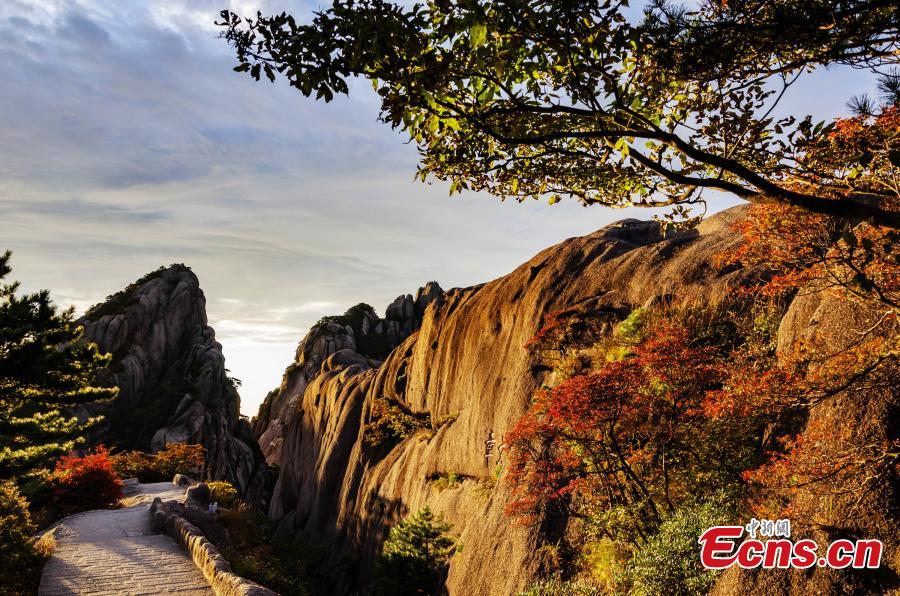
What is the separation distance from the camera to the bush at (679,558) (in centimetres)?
832

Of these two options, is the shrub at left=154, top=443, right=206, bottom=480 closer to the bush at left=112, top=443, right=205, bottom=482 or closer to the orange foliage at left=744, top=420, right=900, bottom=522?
the bush at left=112, top=443, right=205, bottom=482

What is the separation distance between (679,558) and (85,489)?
26610 millimetres

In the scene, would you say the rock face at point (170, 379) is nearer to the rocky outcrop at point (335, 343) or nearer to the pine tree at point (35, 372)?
the rocky outcrop at point (335, 343)

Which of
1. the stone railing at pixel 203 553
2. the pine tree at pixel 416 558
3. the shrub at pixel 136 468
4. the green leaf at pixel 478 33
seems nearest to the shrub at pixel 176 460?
the shrub at pixel 136 468

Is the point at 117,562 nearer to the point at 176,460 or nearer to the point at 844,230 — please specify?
the point at 844,230

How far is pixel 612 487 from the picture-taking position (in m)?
11.8

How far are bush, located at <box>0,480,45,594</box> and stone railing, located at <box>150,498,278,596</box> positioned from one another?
357cm

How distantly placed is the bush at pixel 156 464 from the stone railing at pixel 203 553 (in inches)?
804

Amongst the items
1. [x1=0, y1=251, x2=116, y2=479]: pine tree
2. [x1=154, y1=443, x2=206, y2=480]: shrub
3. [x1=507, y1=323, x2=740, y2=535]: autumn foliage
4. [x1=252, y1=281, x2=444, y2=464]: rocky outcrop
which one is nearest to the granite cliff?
[x1=507, y1=323, x2=740, y2=535]: autumn foliage

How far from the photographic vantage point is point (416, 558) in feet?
53.8

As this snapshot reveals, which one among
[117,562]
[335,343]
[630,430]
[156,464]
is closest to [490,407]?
[630,430]

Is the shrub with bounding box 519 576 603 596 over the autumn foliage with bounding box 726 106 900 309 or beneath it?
beneath

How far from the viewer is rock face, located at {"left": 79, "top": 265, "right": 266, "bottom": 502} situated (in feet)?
193

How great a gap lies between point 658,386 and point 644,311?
4220mm
